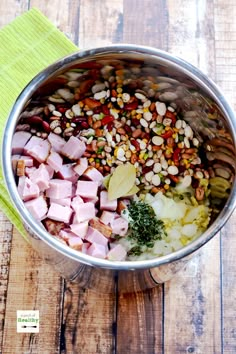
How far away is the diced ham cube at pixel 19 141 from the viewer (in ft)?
3.43

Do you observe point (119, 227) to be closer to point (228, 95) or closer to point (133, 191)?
point (133, 191)

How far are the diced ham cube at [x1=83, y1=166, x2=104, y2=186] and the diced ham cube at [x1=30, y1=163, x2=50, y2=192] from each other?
7cm

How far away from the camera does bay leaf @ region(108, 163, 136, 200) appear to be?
108 centimetres

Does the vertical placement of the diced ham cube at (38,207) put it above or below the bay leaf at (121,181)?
below

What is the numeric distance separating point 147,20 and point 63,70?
30 centimetres

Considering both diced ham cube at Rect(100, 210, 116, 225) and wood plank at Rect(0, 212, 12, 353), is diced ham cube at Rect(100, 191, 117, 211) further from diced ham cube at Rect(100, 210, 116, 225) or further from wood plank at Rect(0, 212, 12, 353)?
wood plank at Rect(0, 212, 12, 353)

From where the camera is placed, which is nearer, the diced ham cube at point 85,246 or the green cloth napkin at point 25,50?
the diced ham cube at point 85,246

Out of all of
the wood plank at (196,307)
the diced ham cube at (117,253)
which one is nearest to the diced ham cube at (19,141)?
the diced ham cube at (117,253)

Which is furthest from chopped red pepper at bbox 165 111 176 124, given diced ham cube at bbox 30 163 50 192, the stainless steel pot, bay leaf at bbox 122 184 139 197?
diced ham cube at bbox 30 163 50 192

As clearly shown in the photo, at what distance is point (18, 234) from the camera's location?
3.63 ft

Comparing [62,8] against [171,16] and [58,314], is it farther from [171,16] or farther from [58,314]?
[58,314]

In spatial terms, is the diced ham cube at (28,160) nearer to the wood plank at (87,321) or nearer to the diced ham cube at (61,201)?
the diced ham cube at (61,201)

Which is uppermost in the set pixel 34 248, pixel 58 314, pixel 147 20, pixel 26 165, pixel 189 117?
pixel 147 20

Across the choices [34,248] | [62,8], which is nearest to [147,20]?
[62,8]
